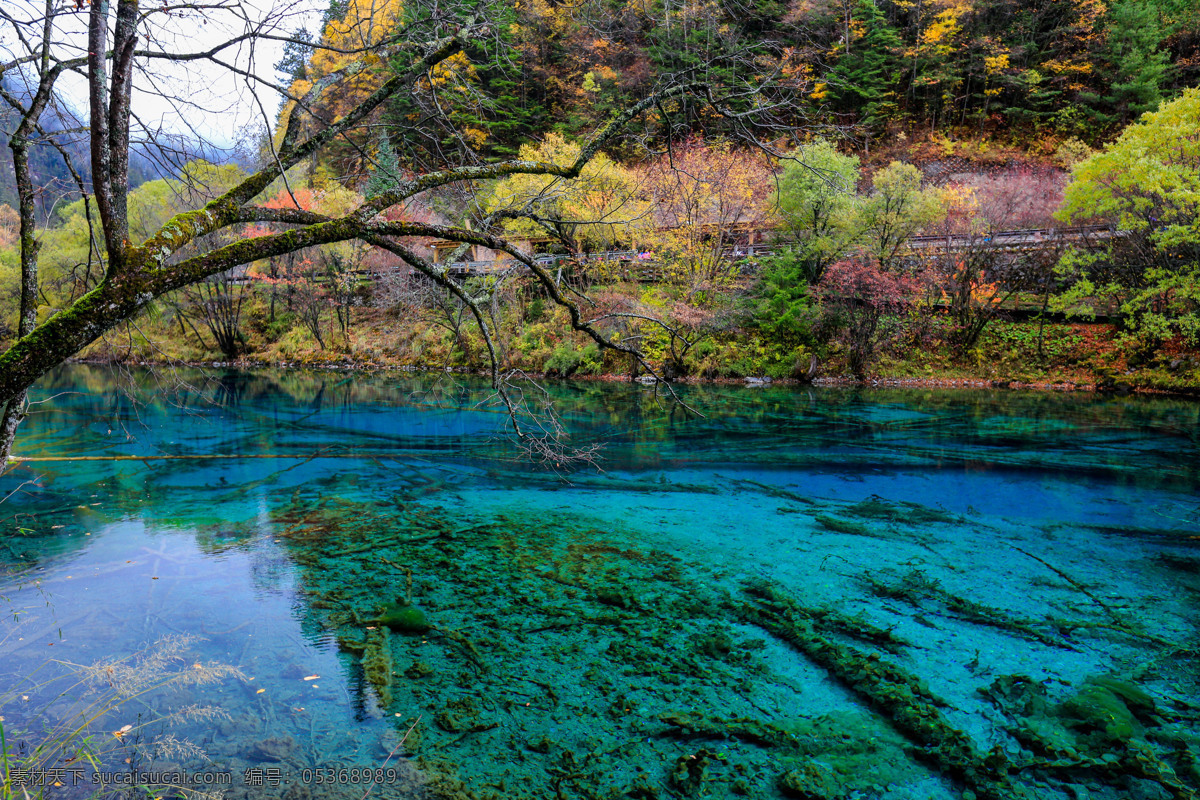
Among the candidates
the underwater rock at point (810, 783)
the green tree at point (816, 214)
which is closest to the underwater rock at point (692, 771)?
the underwater rock at point (810, 783)

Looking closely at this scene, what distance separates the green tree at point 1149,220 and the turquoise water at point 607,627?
9.45m

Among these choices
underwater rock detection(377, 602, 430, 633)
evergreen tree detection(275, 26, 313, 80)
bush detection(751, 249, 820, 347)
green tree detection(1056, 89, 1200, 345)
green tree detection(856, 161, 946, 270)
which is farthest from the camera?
bush detection(751, 249, 820, 347)

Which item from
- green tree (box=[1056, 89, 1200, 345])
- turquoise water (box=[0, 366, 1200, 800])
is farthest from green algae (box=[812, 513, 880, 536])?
green tree (box=[1056, 89, 1200, 345])

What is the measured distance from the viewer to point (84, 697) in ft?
12.6

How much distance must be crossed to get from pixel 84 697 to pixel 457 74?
14.4ft

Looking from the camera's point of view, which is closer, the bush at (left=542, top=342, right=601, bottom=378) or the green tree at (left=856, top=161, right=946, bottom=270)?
the green tree at (left=856, top=161, right=946, bottom=270)

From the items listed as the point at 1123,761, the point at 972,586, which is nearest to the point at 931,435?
the point at 972,586

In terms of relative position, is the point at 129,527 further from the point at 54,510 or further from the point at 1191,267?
the point at 1191,267

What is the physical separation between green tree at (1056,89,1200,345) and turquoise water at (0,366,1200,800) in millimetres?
9450

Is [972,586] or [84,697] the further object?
[972,586]

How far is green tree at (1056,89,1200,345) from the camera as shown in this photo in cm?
1608

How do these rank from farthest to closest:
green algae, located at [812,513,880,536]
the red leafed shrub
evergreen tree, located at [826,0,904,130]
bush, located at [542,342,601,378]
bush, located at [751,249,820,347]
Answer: evergreen tree, located at [826,0,904,130], bush, located at [542,342,601,378], bush, located at [751,249,820,347], the red leafed shrub, green algae, located at [812,513,880,536]

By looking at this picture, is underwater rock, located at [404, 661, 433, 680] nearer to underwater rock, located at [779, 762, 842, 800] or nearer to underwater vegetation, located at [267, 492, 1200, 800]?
underwater vegetation, located at [267, 492, 1200, 800]

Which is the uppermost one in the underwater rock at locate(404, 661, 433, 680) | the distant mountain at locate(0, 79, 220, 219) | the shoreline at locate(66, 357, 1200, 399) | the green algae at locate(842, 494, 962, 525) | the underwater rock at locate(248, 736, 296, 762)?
the distant mountain at locate(0, 79, 220, 219)
